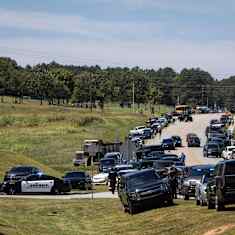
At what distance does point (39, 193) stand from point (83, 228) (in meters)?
17.5

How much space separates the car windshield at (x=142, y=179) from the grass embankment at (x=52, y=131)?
37.1 meters

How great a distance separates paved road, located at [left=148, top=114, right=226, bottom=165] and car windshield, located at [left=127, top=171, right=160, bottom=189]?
40958 mm

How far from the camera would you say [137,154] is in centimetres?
6975

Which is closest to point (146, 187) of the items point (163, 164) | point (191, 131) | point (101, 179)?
point (163, 164)

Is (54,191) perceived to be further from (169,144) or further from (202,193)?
(169,144)

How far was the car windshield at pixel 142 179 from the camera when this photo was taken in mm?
28812

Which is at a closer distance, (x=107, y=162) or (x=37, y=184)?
(x=37, y=184)

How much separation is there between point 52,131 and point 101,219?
82186 mm

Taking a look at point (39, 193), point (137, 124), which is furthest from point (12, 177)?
point (137, 124)

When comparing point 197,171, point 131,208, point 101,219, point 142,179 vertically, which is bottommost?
point 101,219

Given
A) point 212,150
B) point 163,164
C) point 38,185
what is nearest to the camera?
point 38,185

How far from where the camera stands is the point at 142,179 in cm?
2912

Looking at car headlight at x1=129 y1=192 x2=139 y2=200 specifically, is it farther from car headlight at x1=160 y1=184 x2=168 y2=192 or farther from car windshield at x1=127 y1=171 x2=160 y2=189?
car headlight at x1=160 y1=184 x2=168 y2=192

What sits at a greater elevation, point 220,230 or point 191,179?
point 220,230
